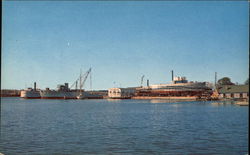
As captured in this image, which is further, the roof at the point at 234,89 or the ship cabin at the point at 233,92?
the ship cabin at the point at 233,92

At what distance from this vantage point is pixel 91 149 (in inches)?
854

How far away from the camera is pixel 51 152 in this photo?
68.7ft

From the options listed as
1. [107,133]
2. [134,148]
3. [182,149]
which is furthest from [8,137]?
[182,149]

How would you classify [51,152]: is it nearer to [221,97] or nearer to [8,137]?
[8,137]

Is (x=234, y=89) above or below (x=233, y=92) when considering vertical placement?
above

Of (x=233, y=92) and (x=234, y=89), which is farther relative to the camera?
(x=234, y=89)

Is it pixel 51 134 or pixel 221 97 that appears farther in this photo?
pixel 221 97

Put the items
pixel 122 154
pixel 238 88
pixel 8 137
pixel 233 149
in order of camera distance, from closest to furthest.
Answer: pixel 122 154 → pixel 233 149 → pixel 8 137 → pixel 238 88

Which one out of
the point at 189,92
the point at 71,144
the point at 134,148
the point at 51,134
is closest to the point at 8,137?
the point at 51,134

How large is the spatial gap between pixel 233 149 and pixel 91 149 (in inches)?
432

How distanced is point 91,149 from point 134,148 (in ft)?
11.1

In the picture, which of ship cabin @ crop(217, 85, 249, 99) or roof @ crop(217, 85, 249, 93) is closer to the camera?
roof @ crop(217, 85, 249, 93)

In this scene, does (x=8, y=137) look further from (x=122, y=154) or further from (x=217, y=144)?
(x=217, y=144)

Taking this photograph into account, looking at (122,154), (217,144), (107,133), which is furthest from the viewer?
(107,133)
